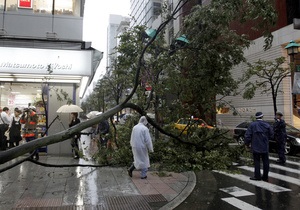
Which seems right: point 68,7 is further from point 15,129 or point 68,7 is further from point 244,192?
point 244,192

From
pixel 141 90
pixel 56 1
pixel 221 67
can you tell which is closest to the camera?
pixel 221 67

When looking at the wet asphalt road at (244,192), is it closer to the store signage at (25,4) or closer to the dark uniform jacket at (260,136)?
the dark uniform jacket at (260,136)

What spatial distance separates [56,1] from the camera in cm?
1255

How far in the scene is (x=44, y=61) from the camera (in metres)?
10.6

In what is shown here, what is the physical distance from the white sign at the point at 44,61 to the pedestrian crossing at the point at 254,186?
21.7ft

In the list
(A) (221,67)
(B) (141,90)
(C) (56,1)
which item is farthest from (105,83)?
(A) (221,67)

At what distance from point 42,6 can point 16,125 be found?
18.4ft

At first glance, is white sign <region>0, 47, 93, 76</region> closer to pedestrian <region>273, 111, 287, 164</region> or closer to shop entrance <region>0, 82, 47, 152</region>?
shop entrance <region>0, 82, 47, 152</region>

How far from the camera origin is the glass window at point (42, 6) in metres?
12.3

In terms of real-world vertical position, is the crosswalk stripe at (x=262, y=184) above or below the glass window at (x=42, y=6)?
below

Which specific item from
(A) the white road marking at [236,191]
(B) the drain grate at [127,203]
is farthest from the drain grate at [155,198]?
(A) the white road marking at [236,191]

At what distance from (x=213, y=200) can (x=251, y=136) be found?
8.25 feet

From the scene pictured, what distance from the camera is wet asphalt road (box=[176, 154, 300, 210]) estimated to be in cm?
570

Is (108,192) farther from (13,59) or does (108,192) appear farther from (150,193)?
(13,59)
